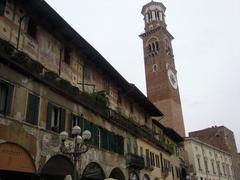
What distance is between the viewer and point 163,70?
5356cm

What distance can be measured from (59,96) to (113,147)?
633 cm

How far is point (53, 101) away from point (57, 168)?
10.4 feet

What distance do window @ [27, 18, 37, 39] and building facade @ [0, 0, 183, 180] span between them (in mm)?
59

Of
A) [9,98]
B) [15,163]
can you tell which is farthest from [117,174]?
[9,98]

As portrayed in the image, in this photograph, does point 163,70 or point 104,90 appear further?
point 163,70

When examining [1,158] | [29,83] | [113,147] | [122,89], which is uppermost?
[122,89]

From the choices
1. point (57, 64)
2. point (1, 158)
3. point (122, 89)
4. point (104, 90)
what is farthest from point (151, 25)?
point (1, 158)

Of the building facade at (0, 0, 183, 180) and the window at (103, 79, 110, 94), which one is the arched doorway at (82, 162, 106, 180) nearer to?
the building facade at (0, 0, 183, 180)

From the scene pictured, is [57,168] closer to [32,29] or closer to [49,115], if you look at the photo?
[49,115]

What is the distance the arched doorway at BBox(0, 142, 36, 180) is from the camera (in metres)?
11.4

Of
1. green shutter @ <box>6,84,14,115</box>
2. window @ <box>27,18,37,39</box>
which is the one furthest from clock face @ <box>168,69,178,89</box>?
green shutter @ <box>6,84,14,115</box>

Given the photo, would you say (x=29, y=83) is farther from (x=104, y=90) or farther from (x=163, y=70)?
(x=163, y=70)

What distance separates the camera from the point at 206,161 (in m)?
49.2

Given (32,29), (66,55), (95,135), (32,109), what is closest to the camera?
(32,109)
